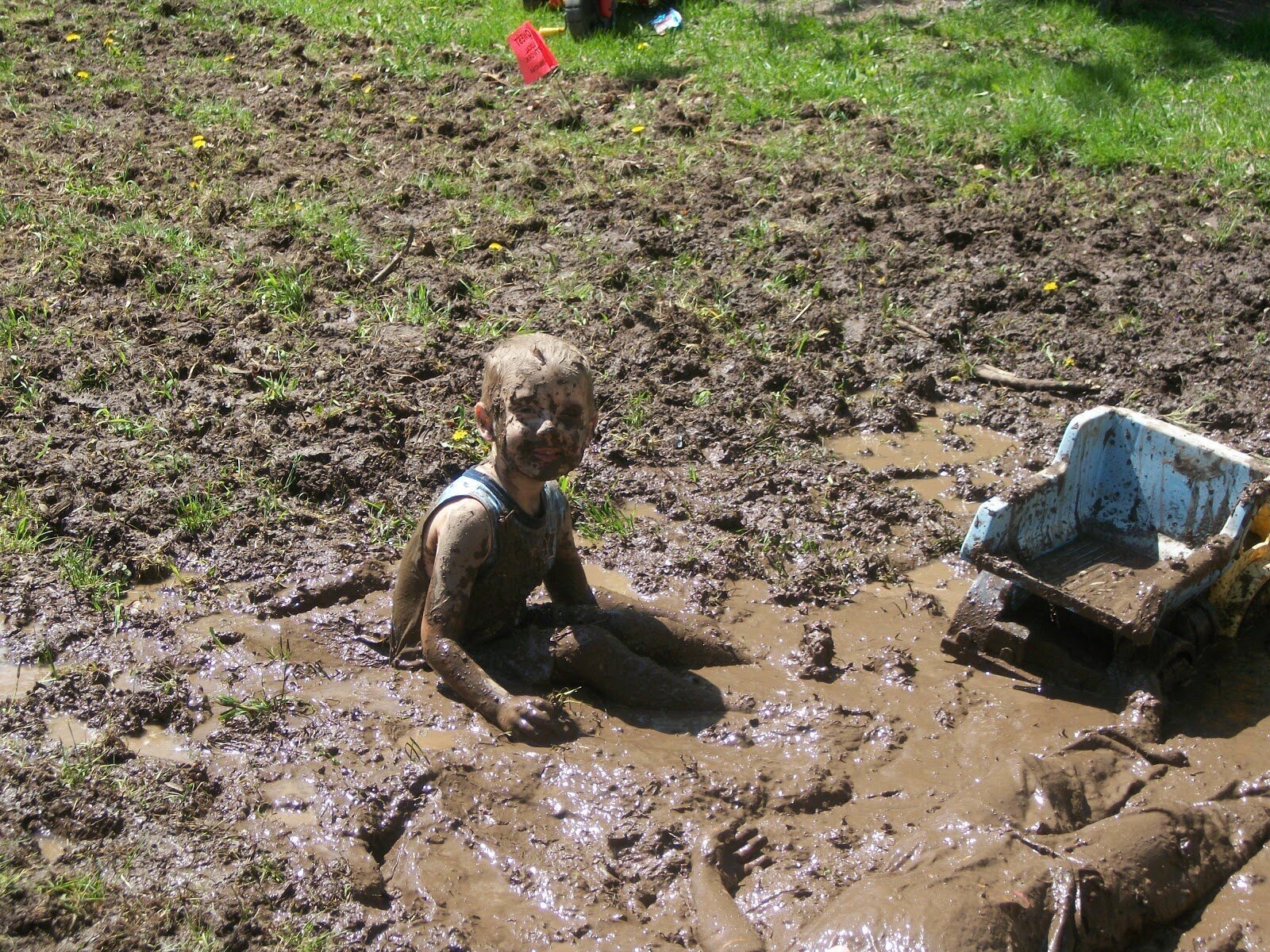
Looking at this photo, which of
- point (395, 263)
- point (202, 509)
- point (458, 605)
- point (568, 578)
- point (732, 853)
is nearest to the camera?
point (732, 853)

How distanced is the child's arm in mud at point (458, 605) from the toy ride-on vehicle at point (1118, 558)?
1.58 metres

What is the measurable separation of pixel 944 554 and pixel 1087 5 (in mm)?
7285

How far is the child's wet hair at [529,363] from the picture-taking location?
3.71m

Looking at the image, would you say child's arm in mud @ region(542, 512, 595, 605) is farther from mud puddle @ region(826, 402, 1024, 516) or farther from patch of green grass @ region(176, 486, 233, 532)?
mud puddle @ region(826, 402, 1024, 516)

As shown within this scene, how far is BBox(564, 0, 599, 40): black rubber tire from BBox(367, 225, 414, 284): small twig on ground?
3.91 meters

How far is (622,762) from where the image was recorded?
3609mm

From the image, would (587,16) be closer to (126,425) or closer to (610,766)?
(126,425)

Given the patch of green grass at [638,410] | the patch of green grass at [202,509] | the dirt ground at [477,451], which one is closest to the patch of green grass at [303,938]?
the dirt ground at [477,451]

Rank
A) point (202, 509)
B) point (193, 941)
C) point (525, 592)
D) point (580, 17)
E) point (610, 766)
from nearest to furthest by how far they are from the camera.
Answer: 1. point (193, 941)
2. point (610, 766)
3. point (525, 592)
4. point (202, 509)
5. point (580, 17)

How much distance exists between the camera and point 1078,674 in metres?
4.16

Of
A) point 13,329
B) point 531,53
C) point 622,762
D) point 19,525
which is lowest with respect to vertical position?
point 622,762

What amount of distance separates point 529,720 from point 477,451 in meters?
1.92

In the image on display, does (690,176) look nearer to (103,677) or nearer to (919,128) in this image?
(919,128)

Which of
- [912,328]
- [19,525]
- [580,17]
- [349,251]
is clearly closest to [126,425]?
[19,525]
